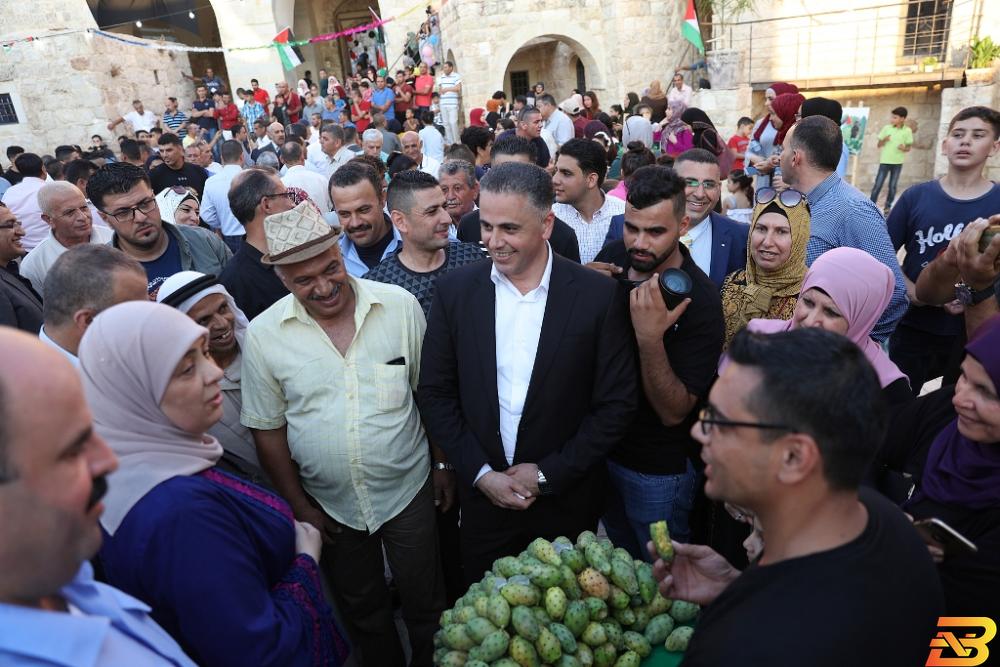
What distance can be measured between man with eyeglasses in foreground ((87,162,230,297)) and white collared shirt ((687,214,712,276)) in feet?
10.9

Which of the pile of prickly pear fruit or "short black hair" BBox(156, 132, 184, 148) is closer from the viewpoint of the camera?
the pile of prickly pear fruit

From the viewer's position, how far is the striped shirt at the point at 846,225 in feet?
11.7

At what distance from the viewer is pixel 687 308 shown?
2.71 meters

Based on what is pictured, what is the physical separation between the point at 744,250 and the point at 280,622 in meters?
3.31

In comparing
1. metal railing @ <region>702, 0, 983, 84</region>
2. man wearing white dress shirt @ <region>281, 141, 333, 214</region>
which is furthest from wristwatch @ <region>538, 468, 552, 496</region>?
metal railing @ <region>702, 0, 983, 84</region>

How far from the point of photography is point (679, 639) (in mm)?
1888

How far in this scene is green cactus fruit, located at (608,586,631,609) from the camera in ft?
6.36

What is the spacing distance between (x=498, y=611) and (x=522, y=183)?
1.71 metres

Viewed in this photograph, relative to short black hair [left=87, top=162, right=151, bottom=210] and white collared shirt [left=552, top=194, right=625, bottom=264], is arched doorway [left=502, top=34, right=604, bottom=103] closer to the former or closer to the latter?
white collared shirt [left=552, top=194, right=625, bottom=264]

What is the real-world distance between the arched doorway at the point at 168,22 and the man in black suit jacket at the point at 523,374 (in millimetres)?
23540

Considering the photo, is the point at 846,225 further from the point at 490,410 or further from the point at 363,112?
the point at 363,112

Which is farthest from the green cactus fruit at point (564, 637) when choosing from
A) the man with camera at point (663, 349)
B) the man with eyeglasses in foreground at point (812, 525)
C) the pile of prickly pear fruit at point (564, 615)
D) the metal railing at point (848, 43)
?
the metal railing at point (848, 43)

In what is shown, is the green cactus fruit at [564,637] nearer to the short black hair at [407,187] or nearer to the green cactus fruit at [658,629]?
the green cactus fruit at [658,629]

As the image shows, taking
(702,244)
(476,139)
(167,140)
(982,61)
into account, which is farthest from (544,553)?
(982,61)
